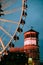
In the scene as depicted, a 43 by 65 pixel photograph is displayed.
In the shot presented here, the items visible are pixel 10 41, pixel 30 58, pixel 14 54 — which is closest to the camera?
pixel 10 41

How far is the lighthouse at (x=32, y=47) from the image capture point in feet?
299

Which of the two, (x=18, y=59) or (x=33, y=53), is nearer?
(x=18, y=59)

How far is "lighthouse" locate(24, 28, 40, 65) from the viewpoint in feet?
299

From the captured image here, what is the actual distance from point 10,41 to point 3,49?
1.92 metres

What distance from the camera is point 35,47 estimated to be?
93.4 meters

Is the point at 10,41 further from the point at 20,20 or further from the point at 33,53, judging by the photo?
the point at 33,53

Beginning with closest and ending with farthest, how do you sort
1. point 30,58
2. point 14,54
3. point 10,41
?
1. point 10,41
2. point 14,54
3. point 30,58

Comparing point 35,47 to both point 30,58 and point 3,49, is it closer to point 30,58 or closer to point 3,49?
point 30,58

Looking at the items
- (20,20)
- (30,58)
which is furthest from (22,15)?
(30,58)

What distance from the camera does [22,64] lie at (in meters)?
69.1

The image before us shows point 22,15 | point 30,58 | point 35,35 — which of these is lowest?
point 30,58

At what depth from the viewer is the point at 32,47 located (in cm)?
9381

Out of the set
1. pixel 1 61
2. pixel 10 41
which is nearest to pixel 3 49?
pixel 10 41

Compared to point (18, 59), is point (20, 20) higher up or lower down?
higher up
